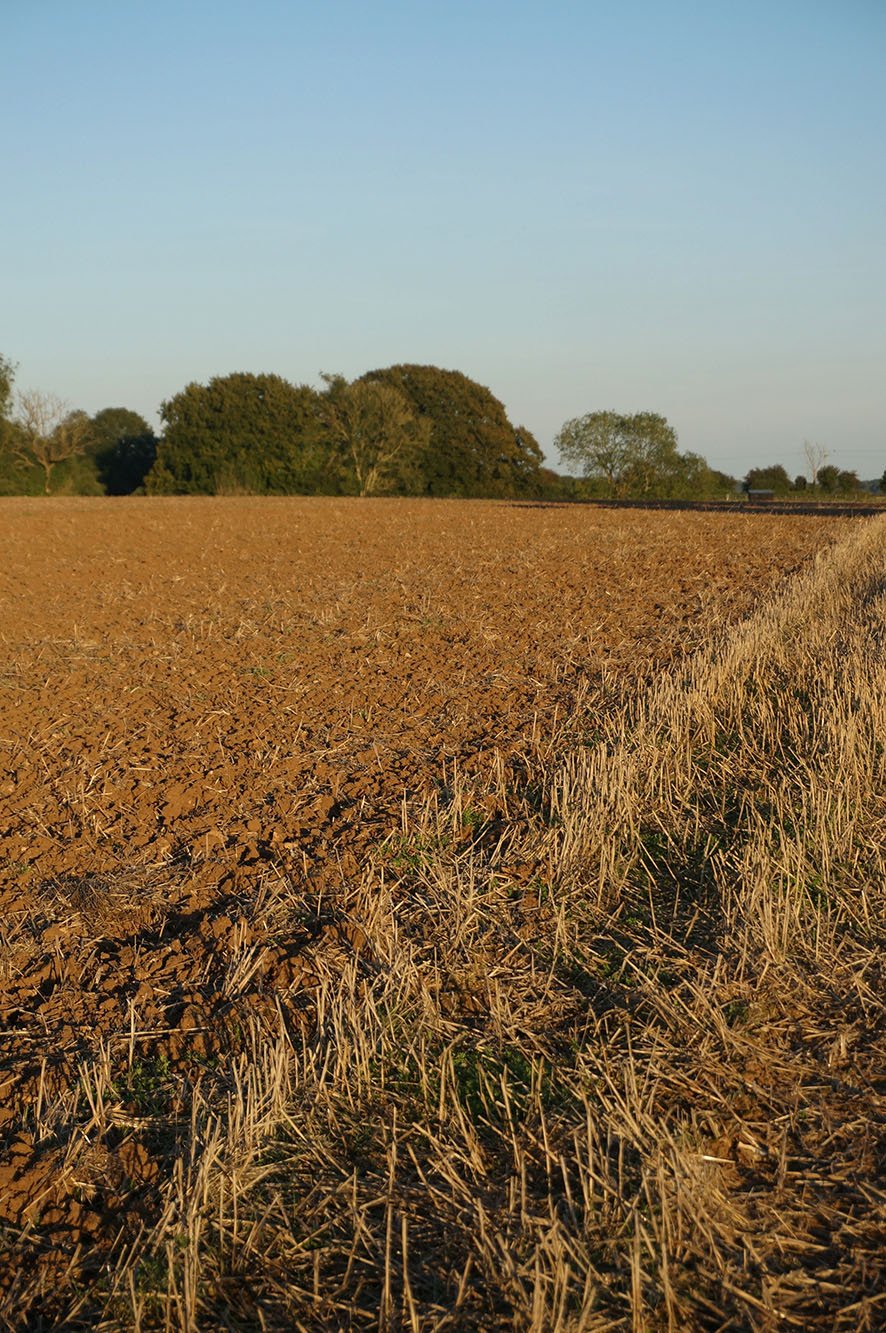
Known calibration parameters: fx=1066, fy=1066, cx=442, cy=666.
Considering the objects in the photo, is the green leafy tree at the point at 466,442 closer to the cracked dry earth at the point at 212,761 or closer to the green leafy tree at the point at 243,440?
the green leafy tree at the point at 243,440

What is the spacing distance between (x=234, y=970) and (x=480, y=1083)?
3.93 feet

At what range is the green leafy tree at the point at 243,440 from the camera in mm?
61656

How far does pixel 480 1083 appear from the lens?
3.53m

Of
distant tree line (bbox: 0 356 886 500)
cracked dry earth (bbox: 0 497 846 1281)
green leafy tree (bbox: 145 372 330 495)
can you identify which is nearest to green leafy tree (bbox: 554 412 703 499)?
distant tree line (bbox: 0 356 886 500)

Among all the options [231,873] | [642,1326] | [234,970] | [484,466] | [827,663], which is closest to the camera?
[642,1326]

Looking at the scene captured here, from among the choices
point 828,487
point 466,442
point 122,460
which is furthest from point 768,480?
point 122,460

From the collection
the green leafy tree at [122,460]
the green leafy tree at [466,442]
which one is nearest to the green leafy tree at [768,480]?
the green leafy tree at [466,442]

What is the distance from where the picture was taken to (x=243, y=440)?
62062 mm

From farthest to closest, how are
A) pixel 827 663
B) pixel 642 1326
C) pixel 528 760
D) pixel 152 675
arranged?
pixel 152 675 < pixel 827 663 < pixel 528 760 < pixel 642 1326

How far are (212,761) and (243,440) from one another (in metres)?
57.7

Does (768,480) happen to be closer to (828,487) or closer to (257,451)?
(828,487)

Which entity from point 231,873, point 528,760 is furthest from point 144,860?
point 528,760

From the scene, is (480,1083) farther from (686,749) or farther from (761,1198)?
(686,749)

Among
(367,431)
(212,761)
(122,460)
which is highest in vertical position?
(367,431)
